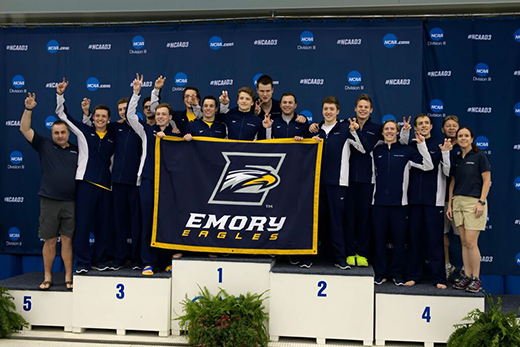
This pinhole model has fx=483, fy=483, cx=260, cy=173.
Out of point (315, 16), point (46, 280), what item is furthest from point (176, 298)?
point (315, 16)

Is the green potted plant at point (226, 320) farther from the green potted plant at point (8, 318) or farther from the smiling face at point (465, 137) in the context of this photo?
the smiling face at point (465, 137)

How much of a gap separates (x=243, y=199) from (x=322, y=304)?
3.89ft

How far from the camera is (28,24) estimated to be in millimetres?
6387

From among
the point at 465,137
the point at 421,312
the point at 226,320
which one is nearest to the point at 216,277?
the point at 226,320

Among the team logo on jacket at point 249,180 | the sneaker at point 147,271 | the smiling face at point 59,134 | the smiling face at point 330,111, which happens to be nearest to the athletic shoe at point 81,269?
the sneaker at point 147,271

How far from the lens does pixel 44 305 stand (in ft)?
15.1

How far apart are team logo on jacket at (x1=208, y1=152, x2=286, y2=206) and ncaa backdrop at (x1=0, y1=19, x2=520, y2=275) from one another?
161 cm

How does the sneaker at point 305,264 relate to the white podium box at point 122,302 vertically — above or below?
above

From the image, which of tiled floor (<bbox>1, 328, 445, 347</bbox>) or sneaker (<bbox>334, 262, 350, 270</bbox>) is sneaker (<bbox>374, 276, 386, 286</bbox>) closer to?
sneaker (<bbox>334, 262, 350, 270</bbox>)

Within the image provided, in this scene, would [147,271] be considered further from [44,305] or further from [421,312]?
[421,312]

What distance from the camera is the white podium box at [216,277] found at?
14.3ft

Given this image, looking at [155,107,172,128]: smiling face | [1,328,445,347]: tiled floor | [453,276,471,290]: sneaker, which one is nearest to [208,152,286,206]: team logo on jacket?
[155,107,172,128]: smiling face

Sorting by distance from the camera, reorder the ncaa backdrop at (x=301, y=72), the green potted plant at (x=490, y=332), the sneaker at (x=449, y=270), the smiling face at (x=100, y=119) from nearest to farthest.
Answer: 1. the green potted plant at (x=490, y=332)
2. the smiling face at (x=100, y=119)
3. the sneaker at (x=449, y=270)
4. the ncaa backdrop at (x=301, y=72)

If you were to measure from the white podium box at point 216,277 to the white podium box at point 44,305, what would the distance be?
1.06 metres
